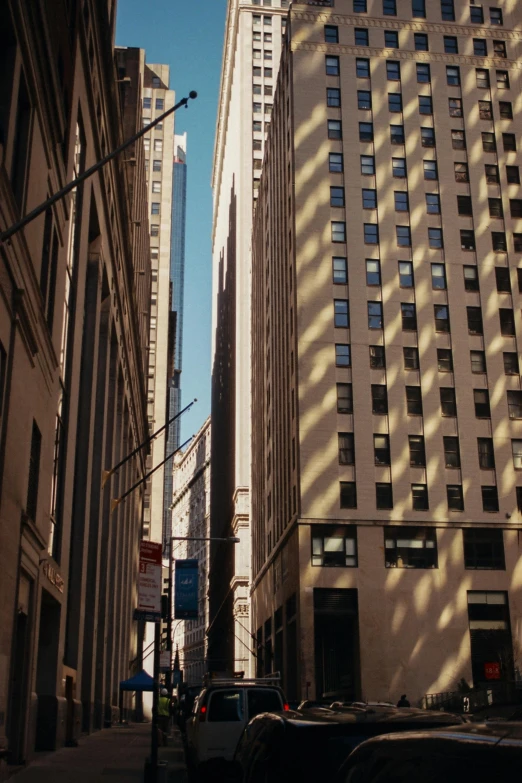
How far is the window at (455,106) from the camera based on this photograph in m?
66.4

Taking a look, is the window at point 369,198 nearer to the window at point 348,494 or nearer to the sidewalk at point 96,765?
the window at point 348,494

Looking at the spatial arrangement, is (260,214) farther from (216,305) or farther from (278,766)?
(278,766)

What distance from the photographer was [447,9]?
6950 cm

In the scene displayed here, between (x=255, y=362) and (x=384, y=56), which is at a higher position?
(x=384, y=56)

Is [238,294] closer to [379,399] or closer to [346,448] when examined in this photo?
[379,399]

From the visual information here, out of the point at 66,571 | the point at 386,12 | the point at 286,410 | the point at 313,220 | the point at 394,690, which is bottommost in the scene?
the point at 394,690

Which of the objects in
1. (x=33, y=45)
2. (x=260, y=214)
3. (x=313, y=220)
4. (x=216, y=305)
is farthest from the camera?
(x=216, y=305)

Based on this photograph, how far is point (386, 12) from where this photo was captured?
68812 millimetres

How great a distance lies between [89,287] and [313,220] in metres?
29.1

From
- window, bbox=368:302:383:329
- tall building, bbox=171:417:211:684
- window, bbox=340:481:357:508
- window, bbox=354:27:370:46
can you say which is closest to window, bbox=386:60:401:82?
window, bbox=354:27:370:46

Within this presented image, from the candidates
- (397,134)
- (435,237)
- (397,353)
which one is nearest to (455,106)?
(397,134)

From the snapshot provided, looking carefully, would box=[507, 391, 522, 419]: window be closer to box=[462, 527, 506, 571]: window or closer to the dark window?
box=[462, 527, 506, 571]: window

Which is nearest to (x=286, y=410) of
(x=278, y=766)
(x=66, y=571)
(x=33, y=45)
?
(x=66, y=571)

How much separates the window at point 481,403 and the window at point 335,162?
1828 cm
